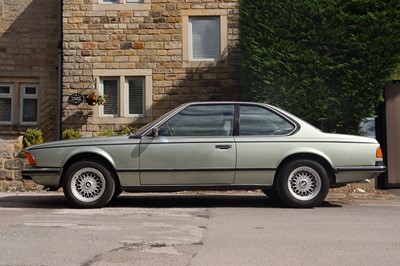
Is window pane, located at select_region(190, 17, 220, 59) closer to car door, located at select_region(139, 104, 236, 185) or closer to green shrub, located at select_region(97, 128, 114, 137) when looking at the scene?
green shrub, located at select_region(97, 128, 114, 137)

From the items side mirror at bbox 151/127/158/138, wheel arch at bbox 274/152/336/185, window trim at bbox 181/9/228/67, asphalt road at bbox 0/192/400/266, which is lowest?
asphalt road at bbox 0/192/400/266

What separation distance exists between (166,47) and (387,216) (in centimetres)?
783

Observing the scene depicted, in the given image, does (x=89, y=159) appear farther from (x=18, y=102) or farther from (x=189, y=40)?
(x=18, y=102)

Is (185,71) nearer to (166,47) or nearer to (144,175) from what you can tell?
(166,47)

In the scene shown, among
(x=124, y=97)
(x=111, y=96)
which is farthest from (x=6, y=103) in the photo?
(x=124, y=97)

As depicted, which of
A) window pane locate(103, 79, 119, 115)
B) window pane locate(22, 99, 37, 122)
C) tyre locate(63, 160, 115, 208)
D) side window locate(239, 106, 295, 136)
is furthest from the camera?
window pane locate(22, 99, 37, 122)

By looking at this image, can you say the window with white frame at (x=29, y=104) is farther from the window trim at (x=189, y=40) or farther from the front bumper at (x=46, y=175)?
the front bumper at (x=46, y=175)

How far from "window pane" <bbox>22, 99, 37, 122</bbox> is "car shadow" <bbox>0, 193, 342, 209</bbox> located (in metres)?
6.23

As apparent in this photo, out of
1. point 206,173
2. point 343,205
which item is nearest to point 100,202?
point 206,173

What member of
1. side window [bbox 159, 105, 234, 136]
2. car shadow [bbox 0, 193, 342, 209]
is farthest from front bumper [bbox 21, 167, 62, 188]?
side window [bbox 159, 105, 234, 136]

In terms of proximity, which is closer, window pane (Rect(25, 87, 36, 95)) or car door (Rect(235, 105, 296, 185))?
car door (Rect(235, 105, 296, 185))

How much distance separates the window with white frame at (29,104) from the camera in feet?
52.6

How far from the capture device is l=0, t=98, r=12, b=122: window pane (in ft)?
52.6

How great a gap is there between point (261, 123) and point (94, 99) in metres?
6.32
